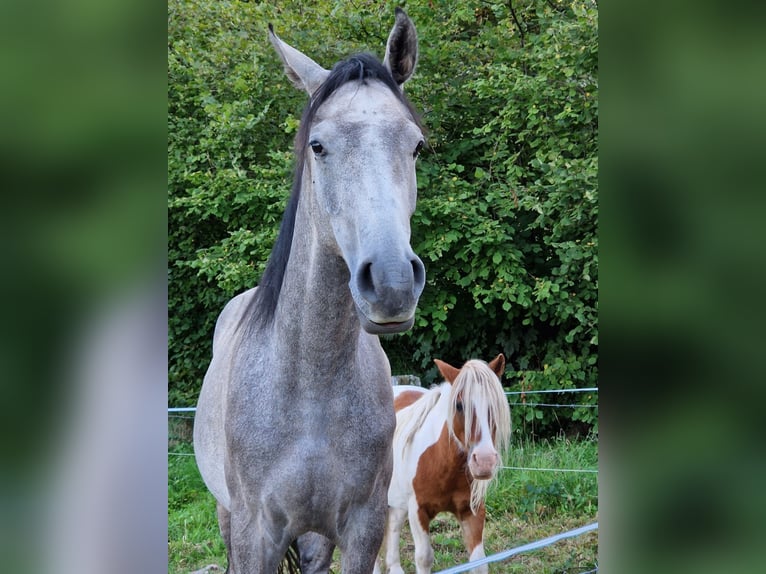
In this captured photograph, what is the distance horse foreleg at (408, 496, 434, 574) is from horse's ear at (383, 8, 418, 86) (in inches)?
83.4

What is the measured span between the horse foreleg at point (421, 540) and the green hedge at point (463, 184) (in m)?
1.06

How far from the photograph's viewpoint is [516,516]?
149 inches

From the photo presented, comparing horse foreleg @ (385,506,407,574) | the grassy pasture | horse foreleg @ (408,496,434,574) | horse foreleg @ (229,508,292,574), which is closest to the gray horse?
horse foreleg @ (229,508,292,574)

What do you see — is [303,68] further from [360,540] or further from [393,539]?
[393,539]

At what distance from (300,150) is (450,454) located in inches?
73.2

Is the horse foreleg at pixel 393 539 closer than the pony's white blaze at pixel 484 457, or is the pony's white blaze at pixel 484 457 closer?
the pony's white blaze at pixel 484 457

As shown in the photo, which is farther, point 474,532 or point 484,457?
point 474,532

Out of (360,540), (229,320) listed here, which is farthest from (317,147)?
(229,320)

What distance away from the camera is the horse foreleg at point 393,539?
308 centimetres

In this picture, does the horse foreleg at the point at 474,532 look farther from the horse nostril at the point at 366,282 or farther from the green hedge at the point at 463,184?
the horse nostril at the point at 366,282

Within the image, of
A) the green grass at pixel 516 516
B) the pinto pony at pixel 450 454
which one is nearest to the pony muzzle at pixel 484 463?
the pinto pony at pixel 450 454
